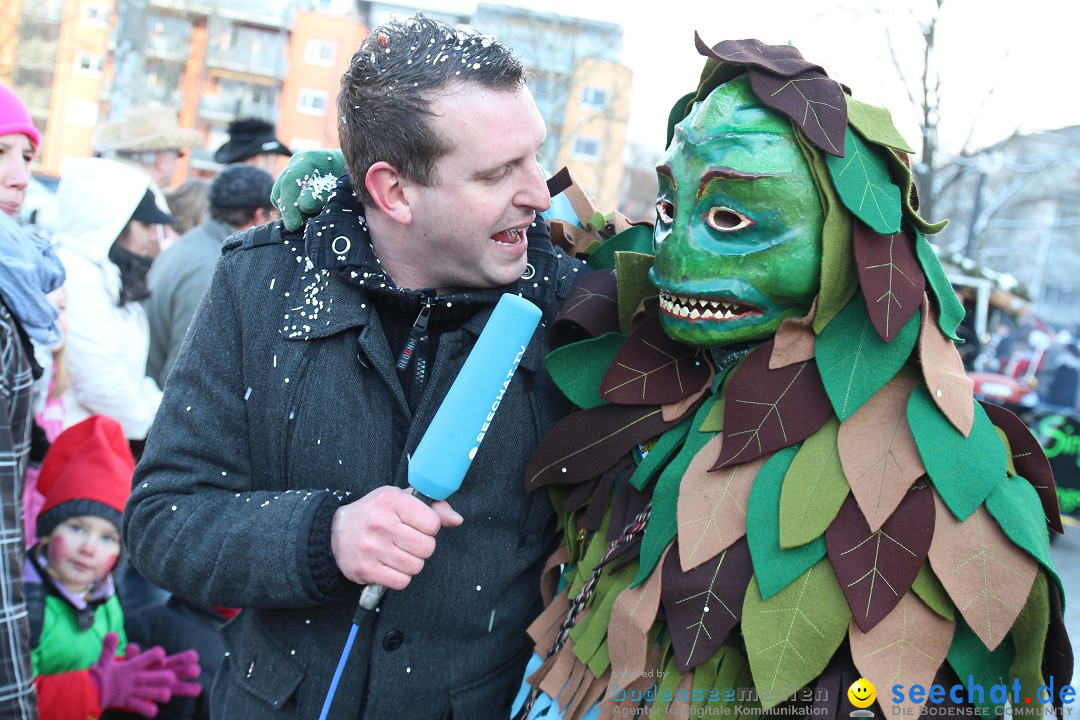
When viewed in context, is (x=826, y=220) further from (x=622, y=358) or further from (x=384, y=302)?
(x=384, y=302)

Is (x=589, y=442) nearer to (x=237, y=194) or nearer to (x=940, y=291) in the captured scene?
(x=940, y=291)

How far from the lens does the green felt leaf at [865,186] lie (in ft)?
4.33

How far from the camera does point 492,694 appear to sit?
167 cm

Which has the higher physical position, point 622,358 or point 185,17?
point 185,17

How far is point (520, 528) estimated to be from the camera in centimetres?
167

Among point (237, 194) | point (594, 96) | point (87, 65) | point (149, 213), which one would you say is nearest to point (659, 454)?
point (149, 213)

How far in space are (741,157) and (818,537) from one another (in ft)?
1.94

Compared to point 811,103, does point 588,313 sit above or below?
below

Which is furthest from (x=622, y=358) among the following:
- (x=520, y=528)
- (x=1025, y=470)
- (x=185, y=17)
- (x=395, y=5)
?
(x=395, y=5)

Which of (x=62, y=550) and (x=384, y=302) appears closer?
(x=384, y=302)

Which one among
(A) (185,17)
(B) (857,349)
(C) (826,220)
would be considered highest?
(A) (185,17)

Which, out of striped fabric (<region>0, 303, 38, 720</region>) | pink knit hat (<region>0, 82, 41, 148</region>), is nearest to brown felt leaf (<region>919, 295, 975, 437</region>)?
striped fabric (<region>0, 303, 38, 720</region>)

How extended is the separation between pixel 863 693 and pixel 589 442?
59 cm

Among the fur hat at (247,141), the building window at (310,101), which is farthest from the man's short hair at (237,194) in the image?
the building window at (310,101)
